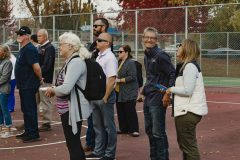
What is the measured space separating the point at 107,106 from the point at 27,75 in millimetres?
2399

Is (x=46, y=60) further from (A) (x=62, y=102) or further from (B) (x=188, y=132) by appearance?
(B) (x=188, y=132)

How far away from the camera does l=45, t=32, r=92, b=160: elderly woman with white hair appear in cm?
606

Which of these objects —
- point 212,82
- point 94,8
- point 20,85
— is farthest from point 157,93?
point 94,8

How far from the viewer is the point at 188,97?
626cm

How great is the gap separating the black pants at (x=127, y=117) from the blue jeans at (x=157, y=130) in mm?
2900

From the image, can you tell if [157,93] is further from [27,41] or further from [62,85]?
[27,41]

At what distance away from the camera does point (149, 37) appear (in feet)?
22.8

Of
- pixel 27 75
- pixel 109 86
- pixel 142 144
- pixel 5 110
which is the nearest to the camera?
pixel 109 86

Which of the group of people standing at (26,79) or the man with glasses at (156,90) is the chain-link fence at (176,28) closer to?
the group of people standing at (26,79)

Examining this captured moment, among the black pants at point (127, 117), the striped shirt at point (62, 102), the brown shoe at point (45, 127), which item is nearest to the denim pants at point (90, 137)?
the black pants at point (127, 117)

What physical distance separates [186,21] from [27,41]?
434 inches

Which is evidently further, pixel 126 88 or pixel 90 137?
pixel 126 88

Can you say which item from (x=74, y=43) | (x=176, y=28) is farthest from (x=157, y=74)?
(x=176, y=28)

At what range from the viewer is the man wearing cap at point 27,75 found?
910 cm
